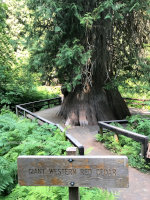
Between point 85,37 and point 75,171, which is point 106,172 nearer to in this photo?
point 75,171

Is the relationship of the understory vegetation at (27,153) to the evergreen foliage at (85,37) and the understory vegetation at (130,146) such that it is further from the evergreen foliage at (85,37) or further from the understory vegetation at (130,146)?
the evergreen foliage at (85,37)

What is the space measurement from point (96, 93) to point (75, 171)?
963 cm

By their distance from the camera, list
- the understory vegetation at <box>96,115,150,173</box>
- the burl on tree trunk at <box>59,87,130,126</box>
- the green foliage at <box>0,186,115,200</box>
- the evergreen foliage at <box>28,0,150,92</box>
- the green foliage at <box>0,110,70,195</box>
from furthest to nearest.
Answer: the burl on tree trunk at <box>59,87,130,126</box>, the evergreen foliage at <box>28,0,150,92</box>, the understory vegetation at <box>96,115,150,173</box>, the green foliage at <box>0,110,70,195</box>, the green foliage at <box>0,186,115,200</box>

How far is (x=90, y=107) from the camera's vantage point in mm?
11438

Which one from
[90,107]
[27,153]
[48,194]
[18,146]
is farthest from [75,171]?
[90,107]

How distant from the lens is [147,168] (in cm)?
521

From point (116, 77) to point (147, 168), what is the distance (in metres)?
6.46

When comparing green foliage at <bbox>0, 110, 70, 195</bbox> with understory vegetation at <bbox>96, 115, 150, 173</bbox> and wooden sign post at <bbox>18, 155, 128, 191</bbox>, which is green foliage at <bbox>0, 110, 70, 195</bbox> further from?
understory vegetation at <bbox>96, 115, 150, 173</bbox>

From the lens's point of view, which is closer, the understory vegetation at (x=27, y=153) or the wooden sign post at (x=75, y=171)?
the wooden sign post at (x=75, y=171)

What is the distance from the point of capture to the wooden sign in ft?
7.04

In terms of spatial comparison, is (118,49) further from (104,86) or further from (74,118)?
(74,118)

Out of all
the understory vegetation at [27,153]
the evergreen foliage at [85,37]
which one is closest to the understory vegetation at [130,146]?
the understory vegetation at [27,153]

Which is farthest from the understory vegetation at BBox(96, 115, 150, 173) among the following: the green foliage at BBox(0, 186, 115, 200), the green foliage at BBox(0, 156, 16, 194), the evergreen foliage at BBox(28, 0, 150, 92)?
the evergreen foliage at BBox(28, 0, 150, 92)

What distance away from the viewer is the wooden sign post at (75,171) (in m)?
2.15
